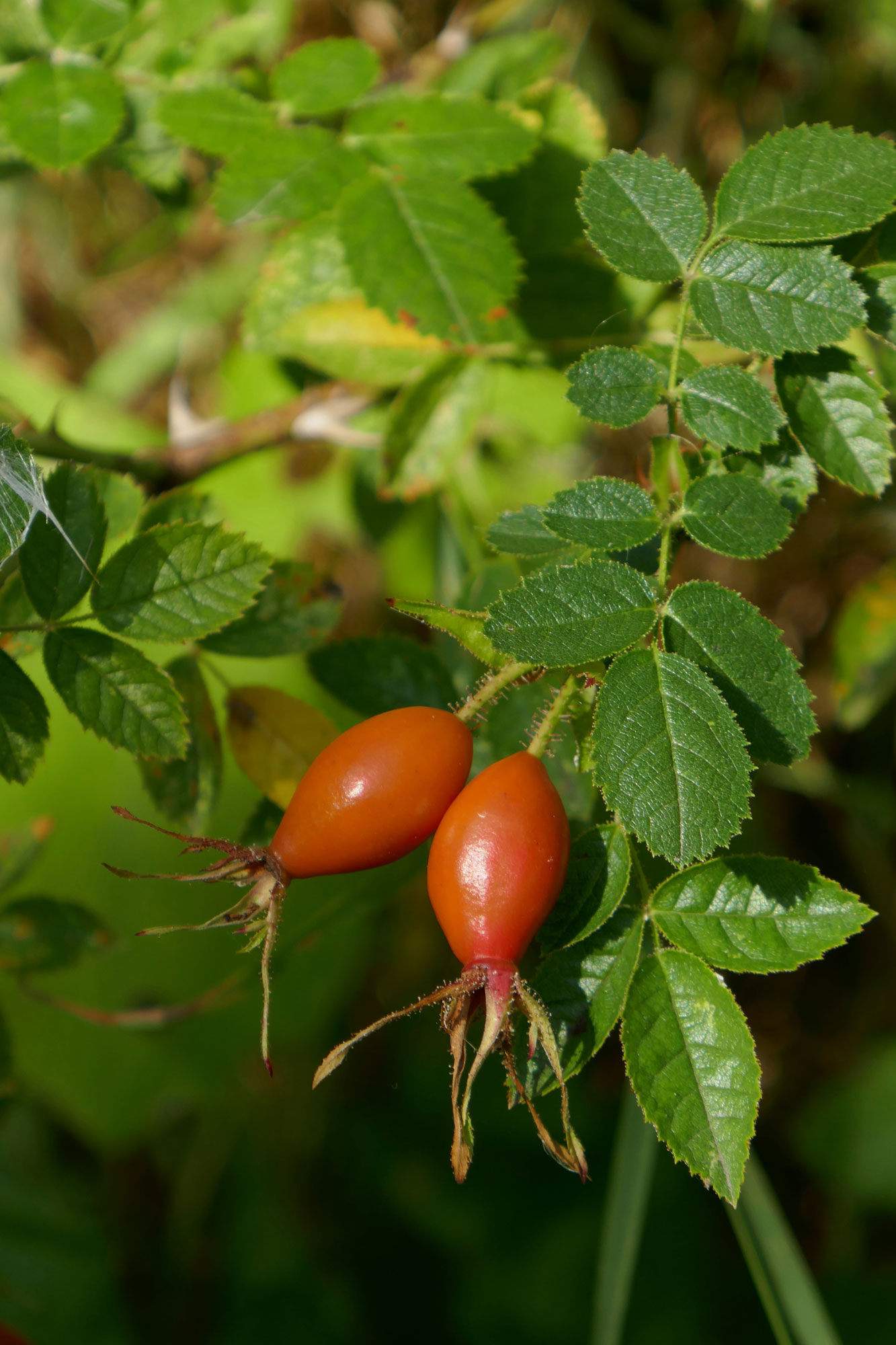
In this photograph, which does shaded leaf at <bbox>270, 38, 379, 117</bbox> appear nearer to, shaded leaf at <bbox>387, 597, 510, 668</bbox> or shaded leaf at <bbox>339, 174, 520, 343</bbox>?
shaded leaf at <bbox>339, 174, 520, 343</bbox>

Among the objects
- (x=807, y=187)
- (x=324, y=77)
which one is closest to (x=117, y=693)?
(x=807, y=187)

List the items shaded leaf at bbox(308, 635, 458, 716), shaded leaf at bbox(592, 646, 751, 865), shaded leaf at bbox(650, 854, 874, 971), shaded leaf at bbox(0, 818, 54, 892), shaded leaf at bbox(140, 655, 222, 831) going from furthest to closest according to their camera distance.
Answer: shaded leaf at bbox(0, 818, 54, 892)
shaded leaf at bbox(308, 635, 458, 716)
shaded leaf at bbox(140, 655, 222, 831)
shaded leaf at bbox(650, 854, 874, 971)
shaded leaf at bbox(592, 646, 751, 865)

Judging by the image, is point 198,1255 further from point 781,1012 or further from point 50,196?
point 50,196

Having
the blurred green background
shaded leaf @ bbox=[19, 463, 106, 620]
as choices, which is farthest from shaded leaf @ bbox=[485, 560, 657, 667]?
the blurred green background

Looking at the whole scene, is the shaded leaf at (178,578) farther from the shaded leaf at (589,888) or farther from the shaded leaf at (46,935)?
the shaded leaf at (46,935)

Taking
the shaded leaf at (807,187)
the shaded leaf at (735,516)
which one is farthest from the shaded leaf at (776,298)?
the shaded leaf at (735,516)

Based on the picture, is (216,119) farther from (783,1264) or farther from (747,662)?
(783,1264)

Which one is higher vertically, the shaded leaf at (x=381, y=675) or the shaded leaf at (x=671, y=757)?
the shaded leaf at (x=671, y=757)
